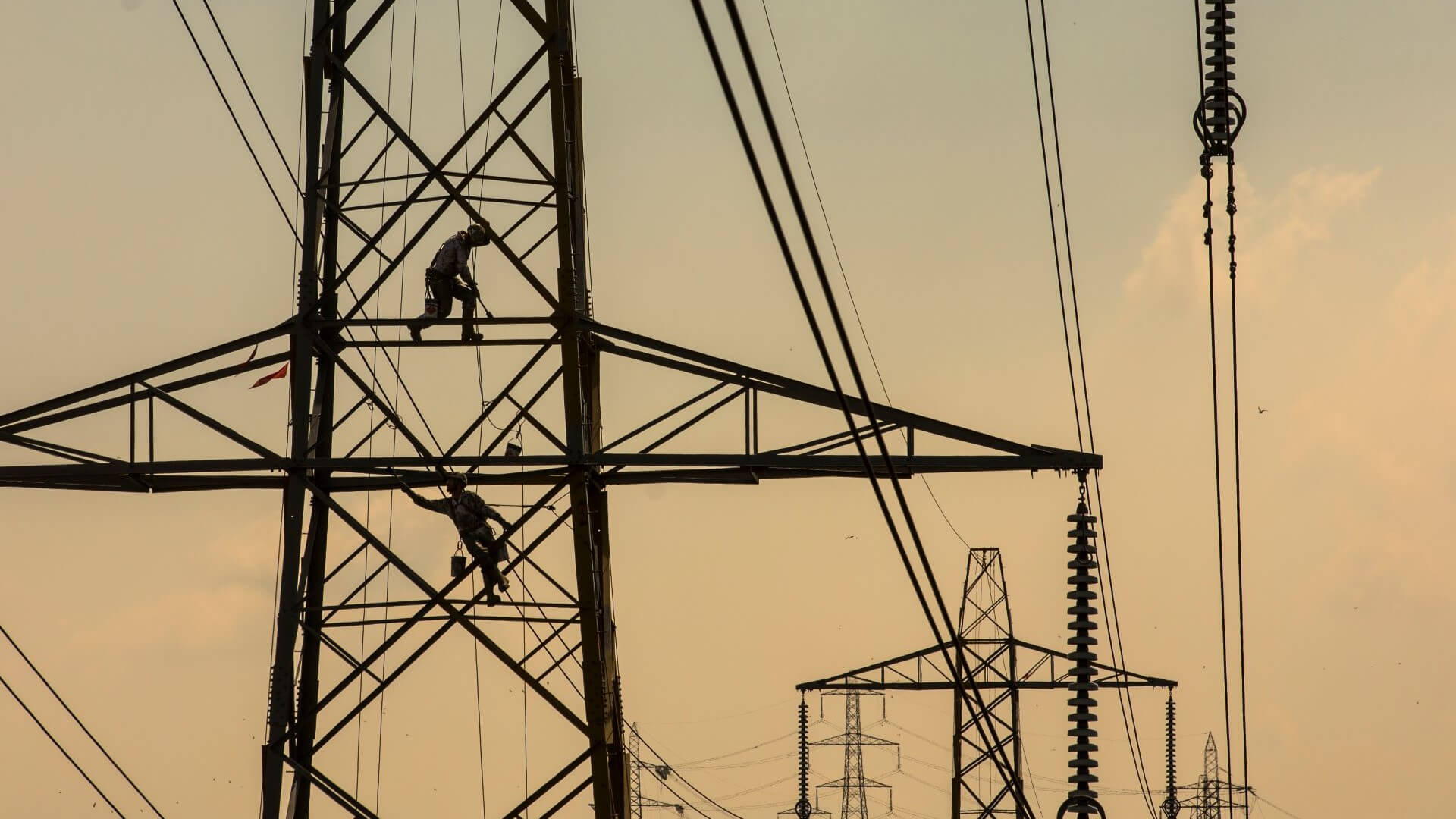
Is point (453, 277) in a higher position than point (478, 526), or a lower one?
higher

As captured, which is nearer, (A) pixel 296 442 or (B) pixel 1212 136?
(B) pixel 1212 136

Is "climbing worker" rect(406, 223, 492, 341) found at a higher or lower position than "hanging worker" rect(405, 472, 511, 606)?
higher

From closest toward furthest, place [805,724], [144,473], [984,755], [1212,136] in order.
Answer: [1212,136], [144,473], [984,755], [805,724]

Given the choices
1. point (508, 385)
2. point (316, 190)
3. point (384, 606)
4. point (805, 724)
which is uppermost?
point (805, 724)

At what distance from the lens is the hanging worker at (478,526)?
28.1 metres

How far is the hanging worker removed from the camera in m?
28.1

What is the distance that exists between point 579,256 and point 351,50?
3269mm

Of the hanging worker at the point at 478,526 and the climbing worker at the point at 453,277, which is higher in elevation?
the climbing worker at the point at 453,277

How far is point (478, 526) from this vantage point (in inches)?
1112

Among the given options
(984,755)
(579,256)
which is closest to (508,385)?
(579,256)

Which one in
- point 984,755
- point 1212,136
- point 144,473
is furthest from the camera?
point 984,755

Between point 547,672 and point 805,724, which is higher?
point 805,724

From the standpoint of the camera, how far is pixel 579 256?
28.5m

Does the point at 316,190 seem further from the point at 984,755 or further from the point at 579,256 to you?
the point at 984,755
